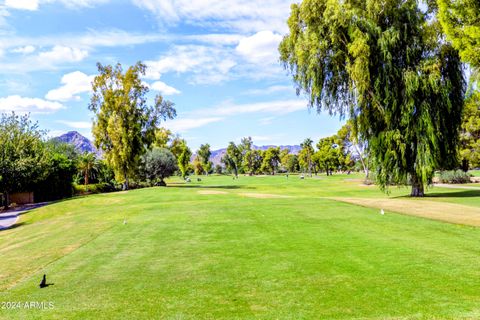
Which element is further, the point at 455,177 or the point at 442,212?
the point at 455,177

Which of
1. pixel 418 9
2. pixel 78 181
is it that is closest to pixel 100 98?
pixel 78 181

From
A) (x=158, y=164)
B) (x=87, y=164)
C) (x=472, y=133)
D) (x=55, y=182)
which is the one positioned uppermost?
(x=472, y=133)

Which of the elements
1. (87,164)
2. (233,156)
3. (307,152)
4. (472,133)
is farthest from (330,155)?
(87,164)

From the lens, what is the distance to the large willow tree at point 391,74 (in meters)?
26.8

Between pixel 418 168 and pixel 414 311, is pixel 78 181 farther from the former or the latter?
pixel 414 311

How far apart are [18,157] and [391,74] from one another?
42294 mm

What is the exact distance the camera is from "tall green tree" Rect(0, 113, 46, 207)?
4106 cm

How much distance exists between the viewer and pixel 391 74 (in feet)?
89.6

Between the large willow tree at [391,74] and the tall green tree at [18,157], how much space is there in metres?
34.0

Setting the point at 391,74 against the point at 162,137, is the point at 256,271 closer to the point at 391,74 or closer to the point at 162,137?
the point at 391,74

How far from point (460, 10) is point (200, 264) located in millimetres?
17026

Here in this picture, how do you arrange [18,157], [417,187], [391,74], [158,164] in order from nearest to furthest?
[391,74] < [417,187] < [18,157] < [158,164]

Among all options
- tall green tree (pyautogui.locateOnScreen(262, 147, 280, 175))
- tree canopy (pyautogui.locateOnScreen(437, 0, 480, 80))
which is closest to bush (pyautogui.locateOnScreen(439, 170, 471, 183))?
tree canopy (pyautogui.locateOnScreen(437, 0, 480, 80))

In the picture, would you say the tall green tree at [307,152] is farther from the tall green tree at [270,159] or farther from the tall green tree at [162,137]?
the tall green tree at [162,137]
